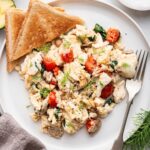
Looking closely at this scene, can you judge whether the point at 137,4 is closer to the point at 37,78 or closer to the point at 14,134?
the point at 37,78

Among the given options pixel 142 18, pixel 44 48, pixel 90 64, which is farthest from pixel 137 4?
pixel 44 48

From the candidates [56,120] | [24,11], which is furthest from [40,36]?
[56,120]

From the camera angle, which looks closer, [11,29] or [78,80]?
[78,80]

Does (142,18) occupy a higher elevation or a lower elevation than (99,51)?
higher

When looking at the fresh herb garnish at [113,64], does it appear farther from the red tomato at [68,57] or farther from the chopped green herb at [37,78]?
the chopped green herb at [37,78]

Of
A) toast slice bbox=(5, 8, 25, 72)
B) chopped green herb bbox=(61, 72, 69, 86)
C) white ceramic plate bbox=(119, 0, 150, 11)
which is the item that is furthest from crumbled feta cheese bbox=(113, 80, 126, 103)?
toast slice bbox=(5, 8, 25, 72)

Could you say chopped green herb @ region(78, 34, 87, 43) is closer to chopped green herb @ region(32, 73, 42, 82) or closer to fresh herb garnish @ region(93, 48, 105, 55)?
fresh herb garnish @ region(93, 48, 105, 55)

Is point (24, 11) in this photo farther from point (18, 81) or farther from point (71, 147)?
point (71, 147)

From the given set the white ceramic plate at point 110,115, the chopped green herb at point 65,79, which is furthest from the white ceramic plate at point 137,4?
the chopped green herb at point 65,79
